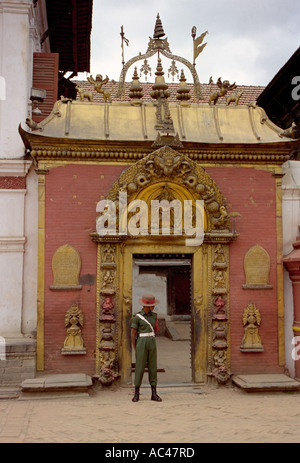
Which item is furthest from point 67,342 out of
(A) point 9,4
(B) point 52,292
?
(A) point 9,4

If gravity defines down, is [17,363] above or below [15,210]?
below

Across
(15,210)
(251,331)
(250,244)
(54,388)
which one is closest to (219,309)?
(251,331)

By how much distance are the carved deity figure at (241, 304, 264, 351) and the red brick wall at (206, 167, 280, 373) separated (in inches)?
3.6

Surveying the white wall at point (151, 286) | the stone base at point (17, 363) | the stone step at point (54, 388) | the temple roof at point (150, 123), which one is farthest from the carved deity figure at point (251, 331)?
the white wall at point (151, 286)

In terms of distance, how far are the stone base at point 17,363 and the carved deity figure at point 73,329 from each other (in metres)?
0.60

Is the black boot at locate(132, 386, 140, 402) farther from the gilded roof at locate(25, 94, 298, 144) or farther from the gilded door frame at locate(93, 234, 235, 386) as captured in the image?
the gilded roof at locate(25, 94, 298, 144)

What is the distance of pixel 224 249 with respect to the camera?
9781 millimetres

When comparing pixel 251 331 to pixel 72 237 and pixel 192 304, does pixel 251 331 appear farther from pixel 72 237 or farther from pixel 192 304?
pixel 72 237

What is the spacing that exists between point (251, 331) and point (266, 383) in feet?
3.24

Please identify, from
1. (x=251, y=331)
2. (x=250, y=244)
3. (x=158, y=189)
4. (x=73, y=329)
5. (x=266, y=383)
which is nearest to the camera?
(x=266, y=383)

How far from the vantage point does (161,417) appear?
7414mm

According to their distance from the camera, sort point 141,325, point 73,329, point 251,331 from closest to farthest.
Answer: point 141,325
point 73,329
point 251,331
